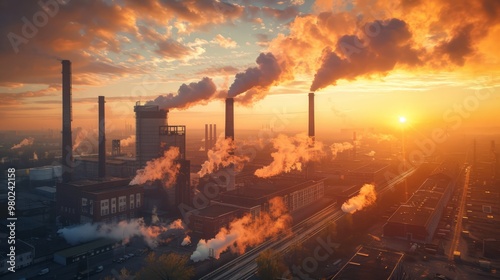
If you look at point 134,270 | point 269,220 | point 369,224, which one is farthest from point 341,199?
point 134,270

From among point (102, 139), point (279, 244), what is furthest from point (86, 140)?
point (279, 244)

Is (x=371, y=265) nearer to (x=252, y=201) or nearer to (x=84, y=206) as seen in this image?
(x=252, y=201)

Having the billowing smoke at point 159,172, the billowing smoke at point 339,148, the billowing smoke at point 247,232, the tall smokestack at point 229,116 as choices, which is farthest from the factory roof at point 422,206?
the billowing smoke at point 339,148

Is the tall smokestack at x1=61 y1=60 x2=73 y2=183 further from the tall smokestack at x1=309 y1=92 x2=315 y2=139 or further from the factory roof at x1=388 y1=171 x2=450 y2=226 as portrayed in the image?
the factory roof at x1=388 y1=171 x2=450 y2=226

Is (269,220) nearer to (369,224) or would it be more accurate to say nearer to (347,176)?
(369,224)

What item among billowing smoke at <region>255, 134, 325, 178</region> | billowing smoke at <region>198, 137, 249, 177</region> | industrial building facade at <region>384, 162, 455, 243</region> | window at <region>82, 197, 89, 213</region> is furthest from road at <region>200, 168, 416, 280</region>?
window at <region>82, 197, 89, 213</region>

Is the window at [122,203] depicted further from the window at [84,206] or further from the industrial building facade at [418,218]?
the industrial building facade at [418,218]
